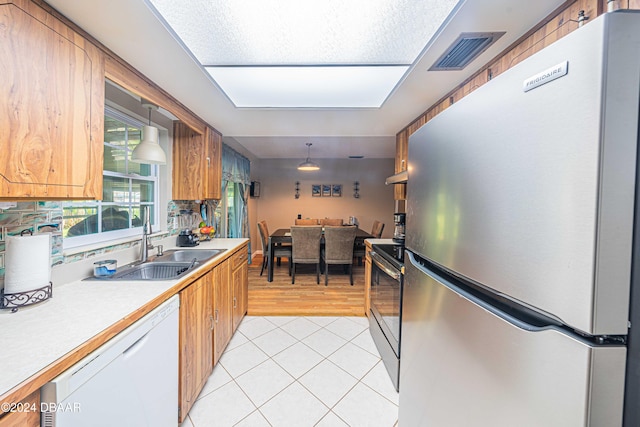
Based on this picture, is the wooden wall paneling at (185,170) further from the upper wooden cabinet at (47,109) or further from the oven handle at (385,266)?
the oven handle at (385,266)

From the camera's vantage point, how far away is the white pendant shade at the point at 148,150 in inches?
63.8

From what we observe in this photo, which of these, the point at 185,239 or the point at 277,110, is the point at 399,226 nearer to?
the point at 277,110

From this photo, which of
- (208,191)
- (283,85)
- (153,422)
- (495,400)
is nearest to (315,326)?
(153,422)

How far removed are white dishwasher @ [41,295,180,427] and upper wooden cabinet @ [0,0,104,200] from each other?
67 centimetres

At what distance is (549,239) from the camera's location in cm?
43

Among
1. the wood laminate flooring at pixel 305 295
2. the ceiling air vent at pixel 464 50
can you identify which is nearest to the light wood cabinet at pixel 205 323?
the wood laminate flooring at pixel 305 295

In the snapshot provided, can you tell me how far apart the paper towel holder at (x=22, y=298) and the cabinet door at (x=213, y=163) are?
150 centimetres

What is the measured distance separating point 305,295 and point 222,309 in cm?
157

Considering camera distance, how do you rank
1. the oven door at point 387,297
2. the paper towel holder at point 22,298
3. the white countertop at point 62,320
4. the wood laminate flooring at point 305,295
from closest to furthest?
the white countertop at point 62,320 → the paper towel holder at point 22,298 → the oven door at point 387,297 → the wood laminate flooring at point 305,295

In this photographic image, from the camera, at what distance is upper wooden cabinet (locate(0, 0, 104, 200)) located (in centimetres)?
83

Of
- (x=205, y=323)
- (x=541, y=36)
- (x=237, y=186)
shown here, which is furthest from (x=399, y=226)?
(x=237, y=186)

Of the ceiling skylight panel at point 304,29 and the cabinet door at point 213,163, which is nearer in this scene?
the ceiling skylight panel at point 304,29

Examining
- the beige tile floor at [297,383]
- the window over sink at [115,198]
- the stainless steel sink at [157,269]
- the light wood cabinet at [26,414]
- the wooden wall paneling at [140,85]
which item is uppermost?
the wooden wall paneling at [140,85]

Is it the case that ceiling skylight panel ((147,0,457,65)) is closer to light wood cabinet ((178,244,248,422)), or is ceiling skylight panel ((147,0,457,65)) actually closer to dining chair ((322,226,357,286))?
light wood cabinet ((178,244,248,422))
